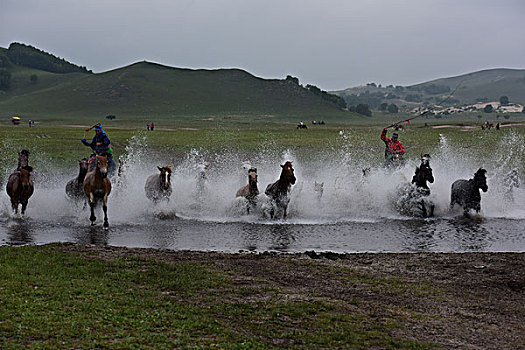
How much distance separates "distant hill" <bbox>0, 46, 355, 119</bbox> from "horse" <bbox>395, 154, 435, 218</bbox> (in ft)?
357

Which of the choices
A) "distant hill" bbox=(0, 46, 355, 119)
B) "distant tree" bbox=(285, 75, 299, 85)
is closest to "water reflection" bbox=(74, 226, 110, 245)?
"distant hill" bbox=(0, 46, 355, 119)

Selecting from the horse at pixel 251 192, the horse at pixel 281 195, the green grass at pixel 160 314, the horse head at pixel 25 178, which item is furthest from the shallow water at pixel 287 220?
the green grass at pixel 160 314

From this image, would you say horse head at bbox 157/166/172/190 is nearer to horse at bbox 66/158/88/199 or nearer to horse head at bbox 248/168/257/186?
horse at bbox 66/158/88/199

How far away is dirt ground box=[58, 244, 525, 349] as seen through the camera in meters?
8.10

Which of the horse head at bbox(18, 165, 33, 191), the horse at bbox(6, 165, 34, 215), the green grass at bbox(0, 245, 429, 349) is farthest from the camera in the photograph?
the horse at bbox(6, 165, 34, 215)

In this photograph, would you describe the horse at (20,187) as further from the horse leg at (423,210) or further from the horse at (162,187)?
the horse leg at (423,210)

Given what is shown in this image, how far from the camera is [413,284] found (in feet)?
34.0

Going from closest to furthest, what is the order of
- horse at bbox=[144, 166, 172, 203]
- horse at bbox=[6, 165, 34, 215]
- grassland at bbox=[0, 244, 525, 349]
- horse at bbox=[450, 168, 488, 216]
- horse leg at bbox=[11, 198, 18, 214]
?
grassland at bbox=[0, 244, 525, 349]
horse at bbox=[6, 165, 34, 215]
horse leg at bbox=[11, 198, 18, 214]
horse at bbox=[450, 168, 488, 216]
horse at bbox=[144, 166, 172, 203]

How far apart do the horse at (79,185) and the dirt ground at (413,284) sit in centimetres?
593

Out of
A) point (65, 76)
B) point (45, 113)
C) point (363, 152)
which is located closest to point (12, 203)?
point (363, 152)

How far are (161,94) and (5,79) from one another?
55.4 meters

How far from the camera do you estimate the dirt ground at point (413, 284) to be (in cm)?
810

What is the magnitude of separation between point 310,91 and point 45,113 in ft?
238

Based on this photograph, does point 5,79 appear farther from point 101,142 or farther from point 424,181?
point 424,181
